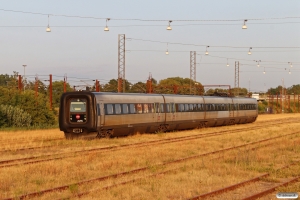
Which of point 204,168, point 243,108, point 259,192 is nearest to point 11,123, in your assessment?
point 243,108

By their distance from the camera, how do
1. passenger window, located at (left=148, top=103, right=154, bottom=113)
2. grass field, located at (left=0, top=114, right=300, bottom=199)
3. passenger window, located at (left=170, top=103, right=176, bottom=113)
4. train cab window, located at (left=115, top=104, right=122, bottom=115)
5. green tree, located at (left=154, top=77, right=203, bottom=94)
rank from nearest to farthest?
1. grass field, located at (left=0, top=114, right=300, bottom=199)
2. train cab window, located at (left=115, top=104, right=122, bottom=115)
3. passenger window, located at (left=148, top=103, right=154, bottom=113)
4. passenger window, located at (left=170, top=103, right=176, bottom=113)
5. green tree, located at (left=154, top=77, right=203, bottom=94)

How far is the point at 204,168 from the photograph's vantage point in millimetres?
16328

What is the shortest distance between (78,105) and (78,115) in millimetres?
520

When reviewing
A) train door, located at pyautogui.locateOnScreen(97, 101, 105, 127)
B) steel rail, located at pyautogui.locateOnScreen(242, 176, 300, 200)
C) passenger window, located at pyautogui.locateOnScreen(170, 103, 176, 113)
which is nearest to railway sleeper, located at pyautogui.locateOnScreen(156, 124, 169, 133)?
passenger window, located at pyautogui.locateOnScreen(170, 103, 176, 113)

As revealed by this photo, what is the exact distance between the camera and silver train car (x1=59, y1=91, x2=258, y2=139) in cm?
2597

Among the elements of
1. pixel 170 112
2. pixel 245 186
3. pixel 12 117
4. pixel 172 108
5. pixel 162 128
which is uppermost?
pixel 172 108

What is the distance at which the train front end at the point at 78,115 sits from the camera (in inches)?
1011

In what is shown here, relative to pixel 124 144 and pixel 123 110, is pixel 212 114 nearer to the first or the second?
pixel 123 110

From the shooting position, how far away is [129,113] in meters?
28.7

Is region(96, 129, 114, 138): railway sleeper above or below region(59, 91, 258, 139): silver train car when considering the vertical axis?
below

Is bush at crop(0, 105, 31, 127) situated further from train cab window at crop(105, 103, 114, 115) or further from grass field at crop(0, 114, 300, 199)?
grass field at crop(0, 114, 300, 199)

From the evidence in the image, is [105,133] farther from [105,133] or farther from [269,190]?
[269,190]

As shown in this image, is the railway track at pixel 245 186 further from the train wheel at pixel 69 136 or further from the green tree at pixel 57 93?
the green tree at pixel 57 93

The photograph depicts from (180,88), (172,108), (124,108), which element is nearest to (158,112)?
(172,108)
